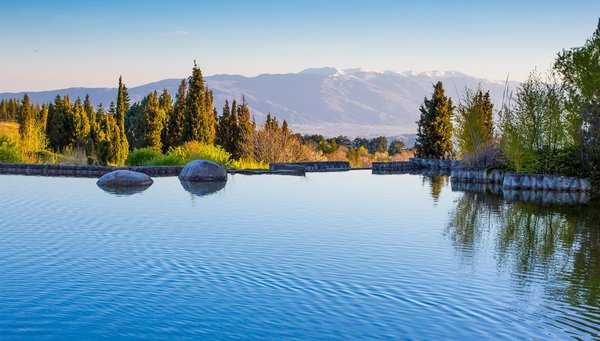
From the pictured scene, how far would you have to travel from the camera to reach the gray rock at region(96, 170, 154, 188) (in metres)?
18.9

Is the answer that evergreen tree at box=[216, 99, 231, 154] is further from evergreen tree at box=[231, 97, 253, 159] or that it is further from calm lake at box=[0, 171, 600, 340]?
calm lake at box=[0, 171, 600, 340]

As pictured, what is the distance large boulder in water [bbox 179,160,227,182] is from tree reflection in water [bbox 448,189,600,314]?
847cm

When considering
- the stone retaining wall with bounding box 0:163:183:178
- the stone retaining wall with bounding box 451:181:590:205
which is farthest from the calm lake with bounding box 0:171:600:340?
the stone retaining wall with bounding box 0:163:183:178

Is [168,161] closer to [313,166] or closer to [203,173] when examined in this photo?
[203,173]

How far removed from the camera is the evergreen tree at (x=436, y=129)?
37531 millimetres

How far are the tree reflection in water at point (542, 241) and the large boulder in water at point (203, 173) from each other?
847 cm

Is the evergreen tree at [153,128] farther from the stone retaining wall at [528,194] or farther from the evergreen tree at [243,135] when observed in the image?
the stone retaining wall at [528,194]

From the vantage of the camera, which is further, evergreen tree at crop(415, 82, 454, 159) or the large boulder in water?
evergreen tree at crop(415, 82, 454, 159)

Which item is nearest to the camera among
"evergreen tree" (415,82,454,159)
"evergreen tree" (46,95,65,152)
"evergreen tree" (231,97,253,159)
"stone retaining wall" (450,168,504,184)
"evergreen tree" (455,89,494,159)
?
"stone retaining wall" (450,168,504,184)

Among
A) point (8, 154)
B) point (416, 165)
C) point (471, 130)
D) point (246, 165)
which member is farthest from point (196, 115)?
point (471, 130)

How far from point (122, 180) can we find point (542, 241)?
12.1 m

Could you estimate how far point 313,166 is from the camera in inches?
1175

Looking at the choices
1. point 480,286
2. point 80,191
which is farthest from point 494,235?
point 80,191

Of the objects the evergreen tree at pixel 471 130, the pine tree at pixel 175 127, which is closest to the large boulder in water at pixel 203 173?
the evergreen tree at pixel 471 130
